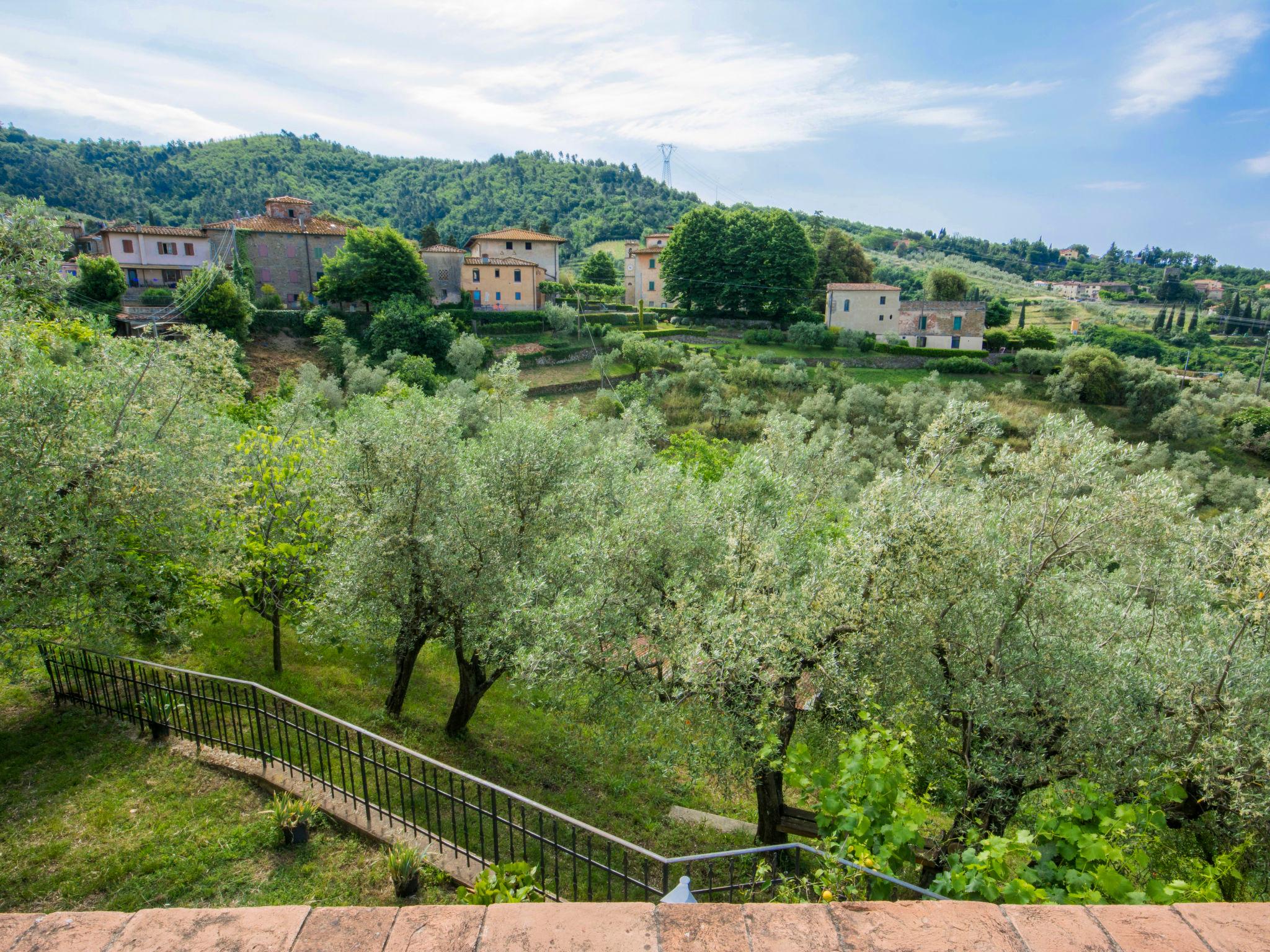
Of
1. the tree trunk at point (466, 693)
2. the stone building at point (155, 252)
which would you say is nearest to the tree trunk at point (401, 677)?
the tree trunk at point (466, 693)

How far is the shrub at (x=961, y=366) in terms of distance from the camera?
166 feet

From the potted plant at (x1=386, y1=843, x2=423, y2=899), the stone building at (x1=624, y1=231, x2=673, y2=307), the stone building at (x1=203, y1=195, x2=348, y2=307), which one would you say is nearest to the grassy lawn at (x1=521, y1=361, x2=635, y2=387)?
the stone building at (x1=203, y1=195, x2=348, y2=307)

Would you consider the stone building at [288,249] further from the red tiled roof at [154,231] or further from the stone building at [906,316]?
the stone building at [906,316]

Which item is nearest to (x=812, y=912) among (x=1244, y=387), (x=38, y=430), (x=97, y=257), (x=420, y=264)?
(x=38, y=430)

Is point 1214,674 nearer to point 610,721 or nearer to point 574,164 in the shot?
point 610,721

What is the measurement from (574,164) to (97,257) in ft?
367

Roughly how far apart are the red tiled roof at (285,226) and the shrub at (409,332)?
1147 centimetres

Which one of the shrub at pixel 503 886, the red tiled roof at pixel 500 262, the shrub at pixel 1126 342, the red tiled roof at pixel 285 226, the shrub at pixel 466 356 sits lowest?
the shrub at pixel 503 886

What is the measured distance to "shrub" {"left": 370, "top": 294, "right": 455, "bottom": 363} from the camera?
4428cm

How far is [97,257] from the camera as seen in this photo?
42.9m

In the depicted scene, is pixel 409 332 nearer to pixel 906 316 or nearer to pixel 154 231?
pixel 154 231

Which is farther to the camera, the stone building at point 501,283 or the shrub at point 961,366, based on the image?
the stone building at point 501,283

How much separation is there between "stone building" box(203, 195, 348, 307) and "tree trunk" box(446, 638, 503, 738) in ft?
149

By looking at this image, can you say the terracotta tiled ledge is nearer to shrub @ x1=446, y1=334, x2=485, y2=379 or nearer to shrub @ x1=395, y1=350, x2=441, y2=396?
shrub @ x1=395, y1=350, x2=441, y2=396
